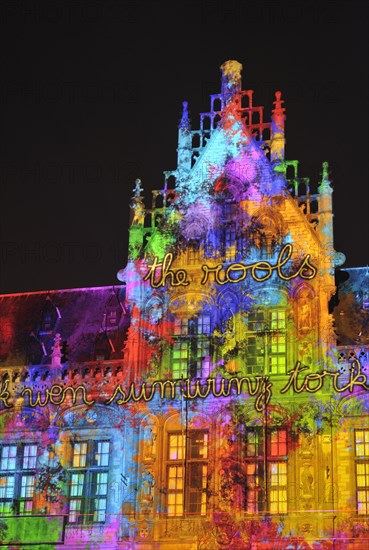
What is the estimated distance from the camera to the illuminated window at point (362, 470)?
35.9 m

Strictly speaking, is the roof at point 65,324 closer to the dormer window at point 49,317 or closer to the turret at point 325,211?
the dormer window at point 49,317

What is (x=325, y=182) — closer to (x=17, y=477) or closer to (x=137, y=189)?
(x=137, y=189)

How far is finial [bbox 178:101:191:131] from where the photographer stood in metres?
43.1

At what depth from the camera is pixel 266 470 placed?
3697 centimetres

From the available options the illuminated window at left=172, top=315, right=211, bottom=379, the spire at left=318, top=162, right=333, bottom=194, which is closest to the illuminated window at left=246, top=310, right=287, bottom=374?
the illuminated window at left=172, top=315, right=211, bottom=379

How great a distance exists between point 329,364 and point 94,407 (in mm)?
8415

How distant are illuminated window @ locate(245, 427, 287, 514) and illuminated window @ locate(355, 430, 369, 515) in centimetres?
236

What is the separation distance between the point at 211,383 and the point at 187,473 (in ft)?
10.2

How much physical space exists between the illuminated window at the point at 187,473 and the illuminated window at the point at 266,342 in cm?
303

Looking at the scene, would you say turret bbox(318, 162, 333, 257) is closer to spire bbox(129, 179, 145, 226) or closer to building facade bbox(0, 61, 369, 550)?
building facade bbox(0, 61, 369, 550)

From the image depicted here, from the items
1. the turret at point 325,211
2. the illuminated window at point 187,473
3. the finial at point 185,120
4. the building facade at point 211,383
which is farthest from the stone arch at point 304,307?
the finial at point 185,120

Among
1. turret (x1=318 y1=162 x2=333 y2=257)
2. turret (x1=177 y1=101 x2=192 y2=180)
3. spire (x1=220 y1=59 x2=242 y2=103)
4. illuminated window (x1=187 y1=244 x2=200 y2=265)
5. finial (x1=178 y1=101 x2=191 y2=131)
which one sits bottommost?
illuminated window (x1=187 y1=244 x2=200 y2=265)

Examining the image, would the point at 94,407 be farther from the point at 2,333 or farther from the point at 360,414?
the point at 360,414

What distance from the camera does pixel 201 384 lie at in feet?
126
